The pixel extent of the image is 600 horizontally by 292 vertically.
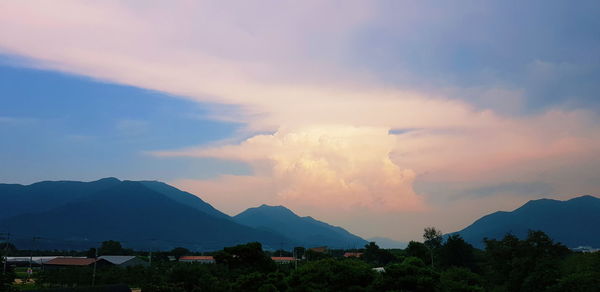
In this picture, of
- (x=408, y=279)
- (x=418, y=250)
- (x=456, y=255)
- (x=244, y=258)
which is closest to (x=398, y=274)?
(x=408, y=279)

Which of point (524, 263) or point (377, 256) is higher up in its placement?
point (524, 263)

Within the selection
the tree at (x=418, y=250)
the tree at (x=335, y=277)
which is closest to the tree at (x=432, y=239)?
the tree at (x=418, y=250)

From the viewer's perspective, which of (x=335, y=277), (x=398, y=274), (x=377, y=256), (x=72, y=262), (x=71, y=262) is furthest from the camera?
(x=71, y=262)

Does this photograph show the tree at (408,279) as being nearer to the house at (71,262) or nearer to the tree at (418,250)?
the tree at (418,250)

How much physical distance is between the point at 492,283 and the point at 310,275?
21.0 m

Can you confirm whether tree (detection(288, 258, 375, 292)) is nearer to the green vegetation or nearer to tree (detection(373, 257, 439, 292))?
the green vegetation

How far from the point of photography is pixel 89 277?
68938 millimetres

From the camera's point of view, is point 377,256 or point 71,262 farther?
point 71,262

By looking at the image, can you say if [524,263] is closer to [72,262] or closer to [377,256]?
[377,256]

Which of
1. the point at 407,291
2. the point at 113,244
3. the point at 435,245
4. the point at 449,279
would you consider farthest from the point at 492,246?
the point at 113,244

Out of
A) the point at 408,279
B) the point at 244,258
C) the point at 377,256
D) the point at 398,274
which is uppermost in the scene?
the point at 244,258

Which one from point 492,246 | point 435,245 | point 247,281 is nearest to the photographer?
point 247,281

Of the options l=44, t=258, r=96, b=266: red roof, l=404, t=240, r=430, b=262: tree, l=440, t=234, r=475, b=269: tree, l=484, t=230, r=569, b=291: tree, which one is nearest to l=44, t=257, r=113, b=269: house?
l=44, t=258, r=96, b=266: red roof

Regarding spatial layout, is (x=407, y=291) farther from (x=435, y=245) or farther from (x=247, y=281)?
(x=435, y=245)
